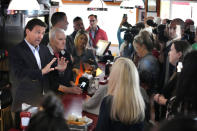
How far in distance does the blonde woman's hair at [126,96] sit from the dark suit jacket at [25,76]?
1.25 metres

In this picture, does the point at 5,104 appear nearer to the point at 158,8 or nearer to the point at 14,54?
the point at 14,54

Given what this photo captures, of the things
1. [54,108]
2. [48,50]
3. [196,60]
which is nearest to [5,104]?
[48,50]

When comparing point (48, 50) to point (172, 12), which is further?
point (172, 12)

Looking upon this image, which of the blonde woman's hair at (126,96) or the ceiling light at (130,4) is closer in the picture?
the blonde woman's hair at (126,96)

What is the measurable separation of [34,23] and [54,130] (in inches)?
104

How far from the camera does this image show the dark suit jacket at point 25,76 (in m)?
3.42

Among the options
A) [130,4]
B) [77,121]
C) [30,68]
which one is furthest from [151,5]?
[77,121]

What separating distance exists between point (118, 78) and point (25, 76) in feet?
4.68

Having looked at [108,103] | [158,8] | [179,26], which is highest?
[158,8]

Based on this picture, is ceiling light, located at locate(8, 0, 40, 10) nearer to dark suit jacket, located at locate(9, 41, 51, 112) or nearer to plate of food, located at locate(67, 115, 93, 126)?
dark suit jacket, located at locate(9, 41, 51, 112)

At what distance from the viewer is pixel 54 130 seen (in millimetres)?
1191

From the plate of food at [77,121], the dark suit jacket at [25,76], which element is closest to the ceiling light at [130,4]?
the dark suit jacket at [25,76]

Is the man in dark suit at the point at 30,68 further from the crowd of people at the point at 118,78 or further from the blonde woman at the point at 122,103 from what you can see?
the blonde woman at the point at 122,103

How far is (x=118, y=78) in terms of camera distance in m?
2.40
